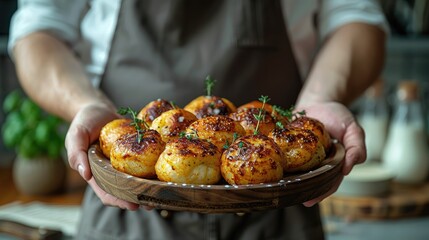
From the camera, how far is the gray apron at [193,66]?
4.69 ft

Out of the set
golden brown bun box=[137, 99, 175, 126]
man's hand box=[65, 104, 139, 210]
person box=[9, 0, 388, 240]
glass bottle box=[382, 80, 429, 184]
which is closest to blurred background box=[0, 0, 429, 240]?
glass bottle box=[382, 80, 429, 184]

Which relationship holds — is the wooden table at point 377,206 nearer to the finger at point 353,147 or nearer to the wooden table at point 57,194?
the finger at point 353,147

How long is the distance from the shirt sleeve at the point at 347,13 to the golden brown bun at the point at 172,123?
68cm

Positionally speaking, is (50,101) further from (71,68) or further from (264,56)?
(264,56)

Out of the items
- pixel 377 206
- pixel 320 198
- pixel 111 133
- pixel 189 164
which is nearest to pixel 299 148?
pixel 320 198

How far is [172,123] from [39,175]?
1.34 m

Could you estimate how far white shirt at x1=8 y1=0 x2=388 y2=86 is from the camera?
5.02 ft

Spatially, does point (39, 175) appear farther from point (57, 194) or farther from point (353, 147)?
point (353, 147)

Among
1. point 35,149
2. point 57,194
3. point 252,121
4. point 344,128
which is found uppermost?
point 252,121

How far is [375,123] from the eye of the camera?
2.41 meters

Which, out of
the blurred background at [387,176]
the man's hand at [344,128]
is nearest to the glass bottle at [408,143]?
the blurred background at [387,176]

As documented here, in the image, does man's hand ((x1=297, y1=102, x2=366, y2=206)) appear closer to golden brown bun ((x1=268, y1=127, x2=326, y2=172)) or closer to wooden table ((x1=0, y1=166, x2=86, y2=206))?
golden brown bun ((x1=268, y1=127, x2=326, y2=172))

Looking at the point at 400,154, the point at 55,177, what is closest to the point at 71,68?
the point at 55,177

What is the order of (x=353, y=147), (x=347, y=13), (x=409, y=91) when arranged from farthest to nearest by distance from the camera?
1. (x=409, y=91)
2. (x=347, y=13)
3. (x=353, y=147)
